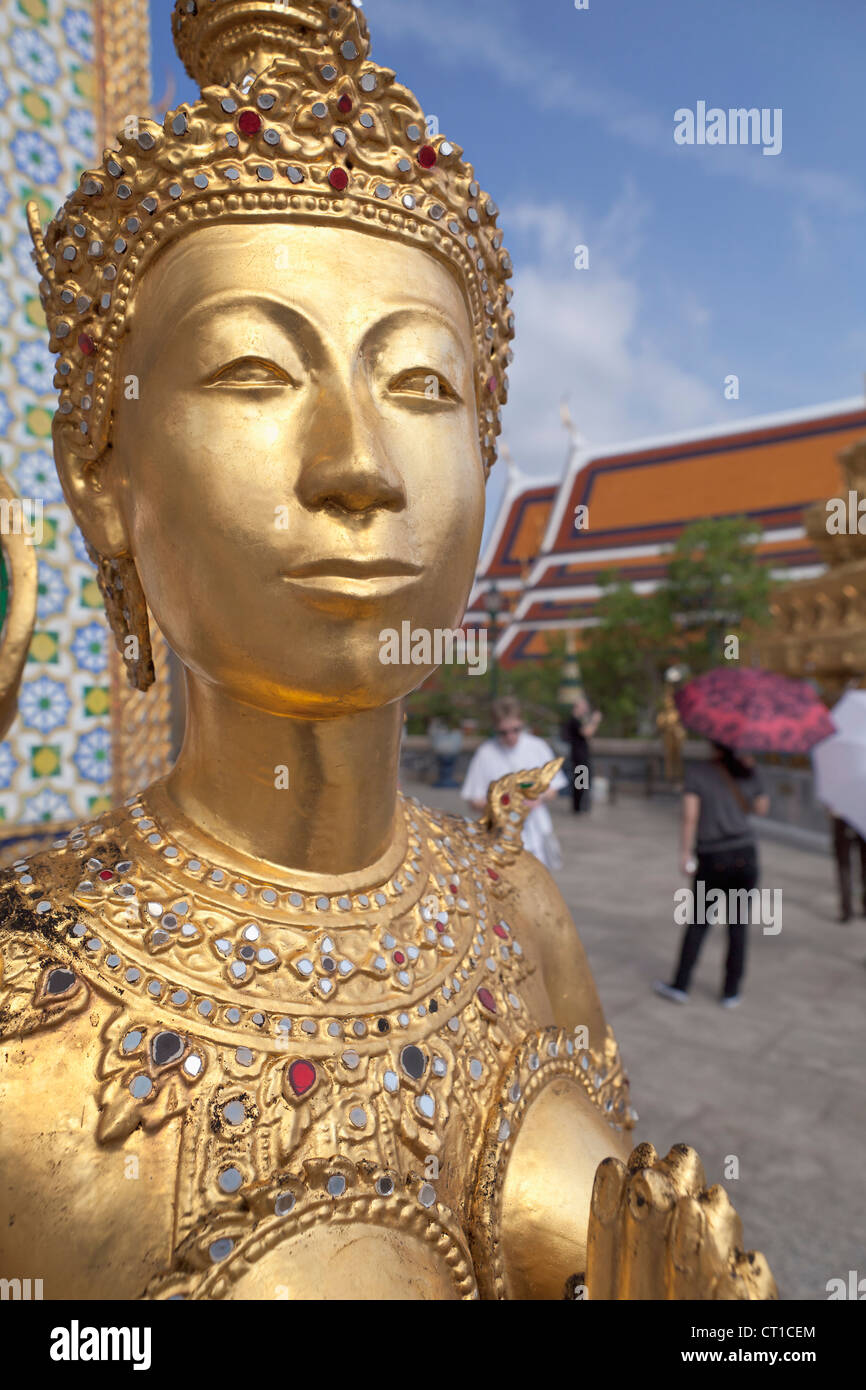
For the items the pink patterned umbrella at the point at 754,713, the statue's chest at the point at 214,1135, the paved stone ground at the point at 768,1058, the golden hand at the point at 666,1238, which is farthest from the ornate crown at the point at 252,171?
the pink patterned umbrella at the point at 754,713

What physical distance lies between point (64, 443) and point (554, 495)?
21.9 metres

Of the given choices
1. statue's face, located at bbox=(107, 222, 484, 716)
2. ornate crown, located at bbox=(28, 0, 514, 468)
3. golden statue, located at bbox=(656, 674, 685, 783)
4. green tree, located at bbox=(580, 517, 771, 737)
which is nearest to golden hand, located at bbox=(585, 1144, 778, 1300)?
statue's face, located at bbox=(107, 222, 484, 716)

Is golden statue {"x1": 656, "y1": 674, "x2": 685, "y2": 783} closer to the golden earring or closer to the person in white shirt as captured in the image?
the person in white shirt

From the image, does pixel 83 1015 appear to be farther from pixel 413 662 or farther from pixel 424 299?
pixel 424 299

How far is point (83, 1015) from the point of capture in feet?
3.00

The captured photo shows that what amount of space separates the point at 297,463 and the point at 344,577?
0.44 feet

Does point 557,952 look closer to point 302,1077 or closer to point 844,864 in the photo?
point 302,1077

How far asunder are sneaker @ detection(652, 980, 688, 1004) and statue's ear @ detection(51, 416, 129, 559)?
457cm

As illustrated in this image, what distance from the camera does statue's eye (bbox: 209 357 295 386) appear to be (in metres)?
0.95

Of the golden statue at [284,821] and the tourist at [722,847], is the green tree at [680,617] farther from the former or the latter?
the golden statue at [284,821]

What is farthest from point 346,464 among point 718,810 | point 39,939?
point 718,810

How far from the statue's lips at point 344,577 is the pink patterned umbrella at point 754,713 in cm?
378
